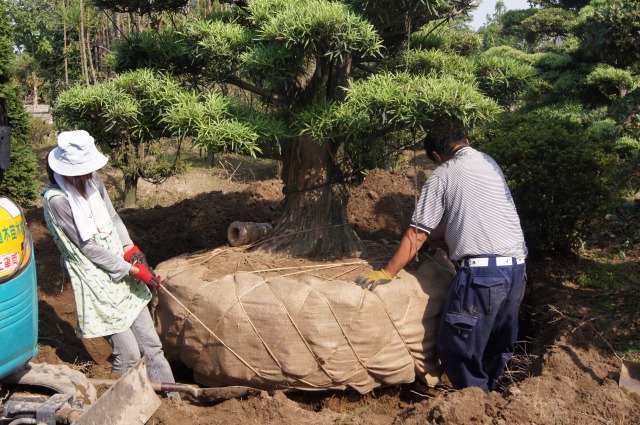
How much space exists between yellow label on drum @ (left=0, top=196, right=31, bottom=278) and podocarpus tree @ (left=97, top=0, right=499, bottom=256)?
5.10ft

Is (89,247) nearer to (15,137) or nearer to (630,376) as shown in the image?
(630,376)

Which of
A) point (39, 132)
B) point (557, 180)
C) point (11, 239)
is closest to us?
point (11, 239)

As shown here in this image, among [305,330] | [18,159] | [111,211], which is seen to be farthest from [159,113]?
[18,159]

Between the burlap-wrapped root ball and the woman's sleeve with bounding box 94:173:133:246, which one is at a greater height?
the woman's sleeve with bounding box 94:173:133:246

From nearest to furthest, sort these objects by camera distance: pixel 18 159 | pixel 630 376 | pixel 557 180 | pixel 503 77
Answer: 1. pixel 630 376
2. pixel 503 77
3. pixel 557 180
4. pixel 18 159

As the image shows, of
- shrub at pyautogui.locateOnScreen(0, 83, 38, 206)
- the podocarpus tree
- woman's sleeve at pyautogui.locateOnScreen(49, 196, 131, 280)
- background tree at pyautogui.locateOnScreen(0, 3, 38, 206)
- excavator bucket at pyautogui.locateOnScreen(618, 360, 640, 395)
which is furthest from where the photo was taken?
shrub at pyautogui.locateOnScreen(0, 83, 38, 206)

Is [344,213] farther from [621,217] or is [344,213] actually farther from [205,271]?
[621,217]

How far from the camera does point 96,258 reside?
314cm

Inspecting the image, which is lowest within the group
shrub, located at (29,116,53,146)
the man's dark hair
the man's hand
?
shrub, located at (29,116,53,146)

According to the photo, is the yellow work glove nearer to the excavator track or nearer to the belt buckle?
the belt buckle

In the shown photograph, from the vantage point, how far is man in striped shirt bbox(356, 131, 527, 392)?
11.0 ft

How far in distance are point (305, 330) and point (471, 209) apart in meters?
1.18

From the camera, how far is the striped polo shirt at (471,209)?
3.38m

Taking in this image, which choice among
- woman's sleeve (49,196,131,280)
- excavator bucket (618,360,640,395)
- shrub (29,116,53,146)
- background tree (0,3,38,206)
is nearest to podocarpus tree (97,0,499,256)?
woman's sleeve (49,196,131,280)
